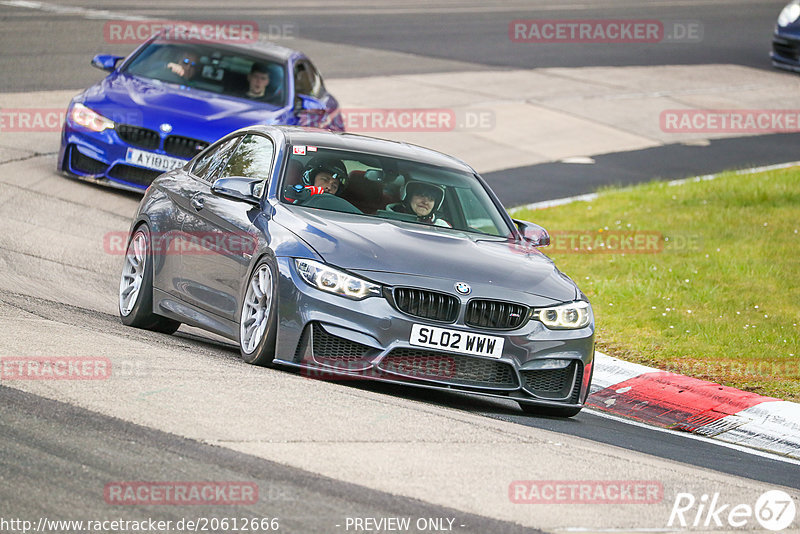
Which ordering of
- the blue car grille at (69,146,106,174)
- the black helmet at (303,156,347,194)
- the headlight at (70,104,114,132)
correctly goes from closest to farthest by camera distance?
the black helmet at (303,156,347,194) < the headlight at (70,104,114,132) < the blue car grille at (69,146,106,174)

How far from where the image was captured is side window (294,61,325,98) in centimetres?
1611

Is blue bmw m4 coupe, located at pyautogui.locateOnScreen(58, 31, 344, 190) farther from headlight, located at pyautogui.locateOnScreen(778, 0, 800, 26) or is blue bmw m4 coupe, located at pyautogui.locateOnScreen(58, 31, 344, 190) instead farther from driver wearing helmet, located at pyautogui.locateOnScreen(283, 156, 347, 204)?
headlight, located at pyautogui.locateOnScreen(778, 0, 800, 26)

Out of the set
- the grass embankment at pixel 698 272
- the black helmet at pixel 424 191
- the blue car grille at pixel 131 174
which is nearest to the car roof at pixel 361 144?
the black helmet at pixel 424 191

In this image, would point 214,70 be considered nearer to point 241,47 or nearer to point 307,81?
point 241,47

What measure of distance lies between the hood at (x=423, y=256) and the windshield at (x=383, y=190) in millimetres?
235

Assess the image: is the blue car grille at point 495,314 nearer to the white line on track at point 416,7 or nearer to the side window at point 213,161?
the side window at point 213,161

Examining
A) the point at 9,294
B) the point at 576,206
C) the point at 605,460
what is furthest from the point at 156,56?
the point at 605,460

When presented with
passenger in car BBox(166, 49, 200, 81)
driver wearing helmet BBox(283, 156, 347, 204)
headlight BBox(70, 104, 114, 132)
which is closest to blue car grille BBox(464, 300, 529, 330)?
driver wearing helmet BBox(283, 156, 347, 204)

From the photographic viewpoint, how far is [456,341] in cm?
773

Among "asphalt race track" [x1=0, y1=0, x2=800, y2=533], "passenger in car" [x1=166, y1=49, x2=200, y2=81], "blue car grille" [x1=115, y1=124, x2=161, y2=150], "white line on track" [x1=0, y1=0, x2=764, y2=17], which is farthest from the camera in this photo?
"white line on track" [x1=0, y1=0, x2=764, y2=17]

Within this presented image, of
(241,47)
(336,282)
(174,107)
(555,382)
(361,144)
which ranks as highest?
(361,144)

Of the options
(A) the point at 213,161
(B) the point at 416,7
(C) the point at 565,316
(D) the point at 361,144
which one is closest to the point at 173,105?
(A) the point at 213,161

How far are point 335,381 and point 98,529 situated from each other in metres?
3.26

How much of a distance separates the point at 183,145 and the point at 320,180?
5.66 m
